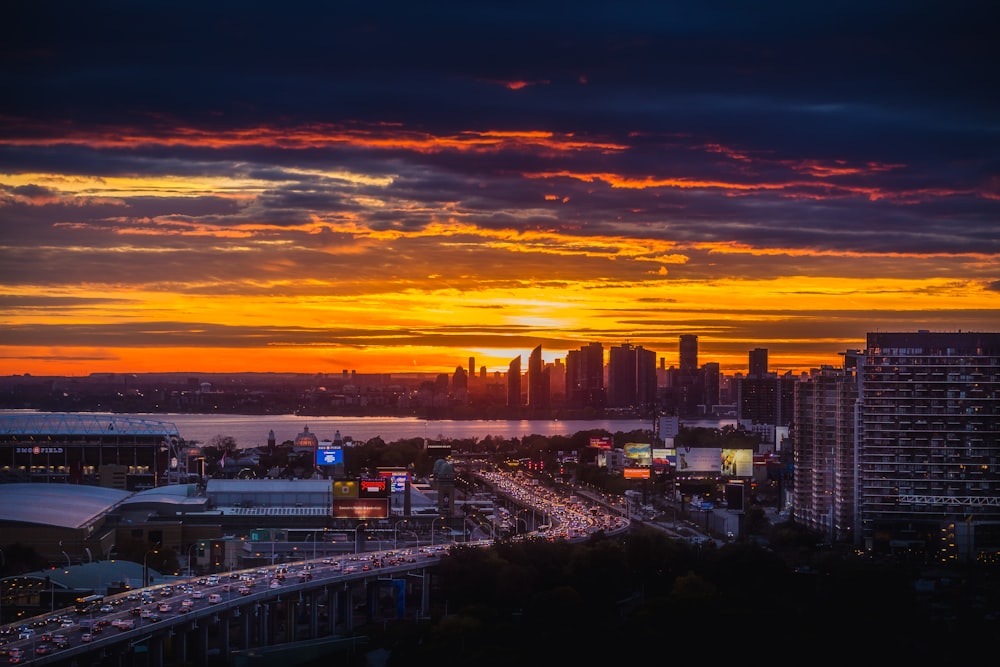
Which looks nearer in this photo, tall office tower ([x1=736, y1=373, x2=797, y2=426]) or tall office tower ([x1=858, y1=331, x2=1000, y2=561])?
tall office tower ([x1=858, y1=331, x2=1000, y2=561])

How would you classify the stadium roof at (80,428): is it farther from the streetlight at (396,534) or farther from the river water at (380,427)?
the river water at (380,427)

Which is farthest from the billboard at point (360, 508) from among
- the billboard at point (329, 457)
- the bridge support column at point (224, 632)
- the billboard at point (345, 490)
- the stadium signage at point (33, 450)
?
the stadium signage at point (33, 450)

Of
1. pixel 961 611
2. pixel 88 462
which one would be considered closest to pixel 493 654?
pixel 961 611

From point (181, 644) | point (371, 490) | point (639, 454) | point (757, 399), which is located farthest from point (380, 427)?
point (181, 644)

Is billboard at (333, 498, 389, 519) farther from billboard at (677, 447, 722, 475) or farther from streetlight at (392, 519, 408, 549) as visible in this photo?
billboard at (677, 447, 722, 475)

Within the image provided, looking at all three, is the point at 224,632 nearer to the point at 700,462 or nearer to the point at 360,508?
the point at 360,508

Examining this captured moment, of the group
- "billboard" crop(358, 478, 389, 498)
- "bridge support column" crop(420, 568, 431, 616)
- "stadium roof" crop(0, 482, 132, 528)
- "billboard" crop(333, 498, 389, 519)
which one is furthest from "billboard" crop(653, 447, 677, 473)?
"bridge support column" crop(420, 568, 431, 616)
